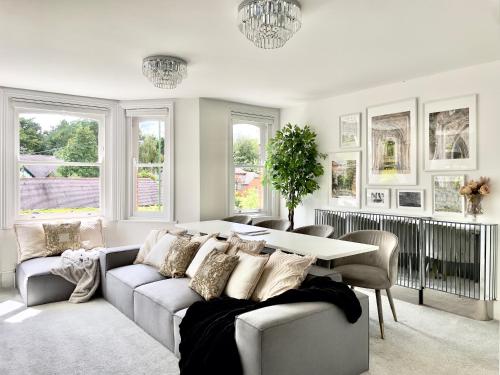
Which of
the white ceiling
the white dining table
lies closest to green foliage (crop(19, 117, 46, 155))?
the white ceiling

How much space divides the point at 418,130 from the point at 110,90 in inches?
155

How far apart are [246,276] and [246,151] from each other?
3.47 metres

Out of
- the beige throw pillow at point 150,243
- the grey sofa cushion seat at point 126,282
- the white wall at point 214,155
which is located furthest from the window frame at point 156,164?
the grey sofa cushion seat at point 126,282

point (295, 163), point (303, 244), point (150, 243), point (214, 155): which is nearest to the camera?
point (303, 244)

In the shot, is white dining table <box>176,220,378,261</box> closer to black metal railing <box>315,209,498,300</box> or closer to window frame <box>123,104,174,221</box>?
black metal railing <box>315,209,498,300</box>

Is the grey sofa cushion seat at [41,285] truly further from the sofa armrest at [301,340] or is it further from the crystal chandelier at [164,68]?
the sofa armrest at [301,340]

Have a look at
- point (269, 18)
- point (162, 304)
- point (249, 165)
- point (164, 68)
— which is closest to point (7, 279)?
point (162, 304)

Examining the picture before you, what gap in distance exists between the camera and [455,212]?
12.6ft

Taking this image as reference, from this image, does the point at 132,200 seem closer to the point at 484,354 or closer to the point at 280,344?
the point at 280,344

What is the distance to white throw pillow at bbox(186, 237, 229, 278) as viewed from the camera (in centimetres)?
318

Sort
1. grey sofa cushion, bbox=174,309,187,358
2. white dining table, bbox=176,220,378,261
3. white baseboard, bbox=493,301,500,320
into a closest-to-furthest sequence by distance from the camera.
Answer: grey sofa cushion, bbox=174,309,187,358, white dining table, bbox=176,220,378,261, white baseboard, bbox=493,301,500,320

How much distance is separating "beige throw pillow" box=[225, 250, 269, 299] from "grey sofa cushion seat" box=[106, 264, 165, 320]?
1.05m

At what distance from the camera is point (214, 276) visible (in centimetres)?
283

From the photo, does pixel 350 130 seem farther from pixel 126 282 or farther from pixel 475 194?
pixel 126 282
